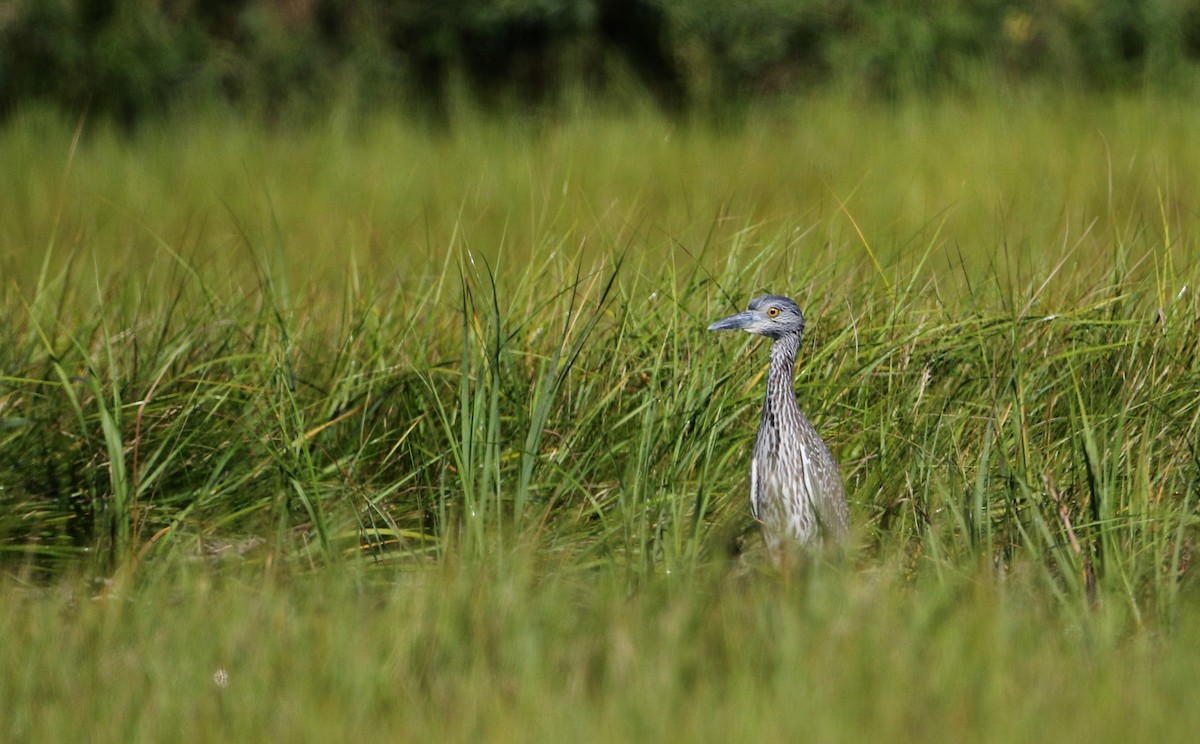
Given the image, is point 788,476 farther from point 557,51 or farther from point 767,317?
point 557,51

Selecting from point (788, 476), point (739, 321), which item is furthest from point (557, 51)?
point (788, 476)

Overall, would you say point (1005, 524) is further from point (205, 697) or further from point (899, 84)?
point (899, 84)

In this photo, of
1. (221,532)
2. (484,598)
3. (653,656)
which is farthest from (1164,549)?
(221,532)

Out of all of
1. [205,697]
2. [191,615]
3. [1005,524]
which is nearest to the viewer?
[205,697]

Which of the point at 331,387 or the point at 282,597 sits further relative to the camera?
the point at 331,387

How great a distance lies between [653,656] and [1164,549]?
1460 mm

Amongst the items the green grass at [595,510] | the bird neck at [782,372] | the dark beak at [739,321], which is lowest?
the green grass at [595,510]

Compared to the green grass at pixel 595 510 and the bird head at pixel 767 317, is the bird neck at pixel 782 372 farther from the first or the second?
the green grass at pixel 595 510

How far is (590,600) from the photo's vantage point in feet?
13.2

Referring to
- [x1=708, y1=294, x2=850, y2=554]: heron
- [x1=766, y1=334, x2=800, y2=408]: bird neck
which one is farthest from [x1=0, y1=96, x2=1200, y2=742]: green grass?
[x1=766, y1=334, x2=800, y2=408]: bird neck

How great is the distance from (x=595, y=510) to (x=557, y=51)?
28.7 ft

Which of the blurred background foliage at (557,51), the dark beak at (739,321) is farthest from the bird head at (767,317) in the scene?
the blurred background foliage at (557,51)

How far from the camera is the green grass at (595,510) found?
3508 millimetres

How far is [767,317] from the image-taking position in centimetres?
453
